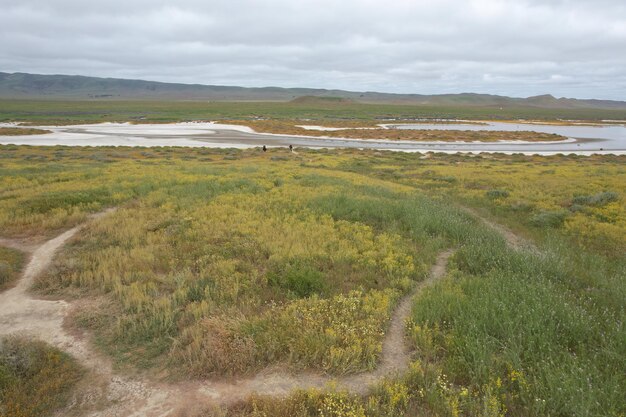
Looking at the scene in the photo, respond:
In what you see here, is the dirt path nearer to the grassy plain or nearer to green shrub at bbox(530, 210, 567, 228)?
the grassy plain

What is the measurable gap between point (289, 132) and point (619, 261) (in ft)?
235

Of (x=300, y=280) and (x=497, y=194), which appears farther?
(x=497, y=194)

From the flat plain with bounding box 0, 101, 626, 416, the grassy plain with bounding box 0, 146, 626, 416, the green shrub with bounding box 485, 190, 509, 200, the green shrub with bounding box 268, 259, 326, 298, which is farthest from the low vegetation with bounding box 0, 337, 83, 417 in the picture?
the green shrub with bounding box 485, 190, 509, 200

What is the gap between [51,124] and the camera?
9100cm

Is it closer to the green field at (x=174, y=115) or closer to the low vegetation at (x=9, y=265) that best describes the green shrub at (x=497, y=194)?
the low vegetation at (x=9, y=265)

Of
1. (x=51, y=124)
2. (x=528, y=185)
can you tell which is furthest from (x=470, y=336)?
(x=51, y=124)

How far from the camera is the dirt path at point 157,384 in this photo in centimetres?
518

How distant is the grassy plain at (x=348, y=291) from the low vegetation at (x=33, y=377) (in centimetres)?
73

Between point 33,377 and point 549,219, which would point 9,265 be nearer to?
point 33,377

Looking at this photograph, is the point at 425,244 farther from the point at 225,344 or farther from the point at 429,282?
the point at 225,344

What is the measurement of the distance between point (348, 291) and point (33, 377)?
18.4 ft

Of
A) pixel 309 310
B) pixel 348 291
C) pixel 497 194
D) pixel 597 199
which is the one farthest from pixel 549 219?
pixel 309 310

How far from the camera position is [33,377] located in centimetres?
559

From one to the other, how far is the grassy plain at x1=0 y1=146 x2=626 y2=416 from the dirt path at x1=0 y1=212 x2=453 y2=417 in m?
0.21
